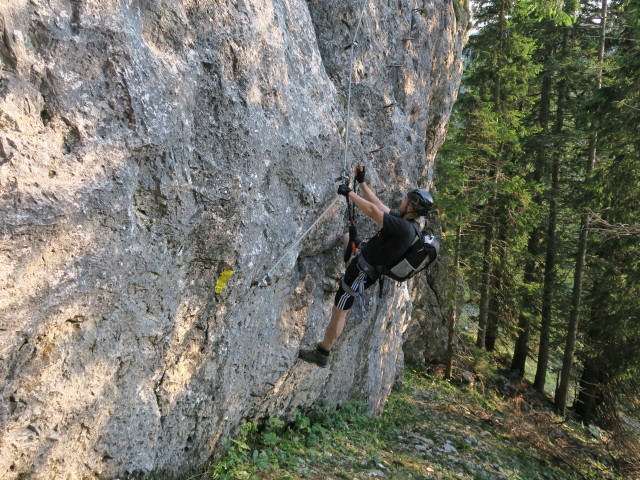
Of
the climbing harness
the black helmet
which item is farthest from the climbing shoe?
the black helmet

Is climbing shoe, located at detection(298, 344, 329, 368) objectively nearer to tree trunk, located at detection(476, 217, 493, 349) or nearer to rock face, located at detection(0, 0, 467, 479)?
rock face, located at detection(0, 0, 467, 479)

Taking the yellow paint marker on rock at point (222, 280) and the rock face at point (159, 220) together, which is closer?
the rock face at point (159, 220)

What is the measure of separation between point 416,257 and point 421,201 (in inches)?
28.6

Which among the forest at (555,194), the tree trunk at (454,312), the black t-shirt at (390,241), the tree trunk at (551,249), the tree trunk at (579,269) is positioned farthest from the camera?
the tree trunk at (551,249)

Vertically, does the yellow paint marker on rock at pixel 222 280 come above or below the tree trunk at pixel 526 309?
below

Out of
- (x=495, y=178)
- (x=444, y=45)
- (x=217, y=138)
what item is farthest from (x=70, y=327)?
(x=495, y=178)

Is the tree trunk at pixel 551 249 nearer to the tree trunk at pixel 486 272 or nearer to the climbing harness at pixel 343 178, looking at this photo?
the tree trunk at pixel 486 272

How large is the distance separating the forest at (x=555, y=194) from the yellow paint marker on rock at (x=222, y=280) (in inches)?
341

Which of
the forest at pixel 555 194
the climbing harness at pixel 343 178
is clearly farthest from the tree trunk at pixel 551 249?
the climbing harness at pixel 343 178

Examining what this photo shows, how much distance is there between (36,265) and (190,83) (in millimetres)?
1980

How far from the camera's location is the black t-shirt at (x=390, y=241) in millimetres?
5562

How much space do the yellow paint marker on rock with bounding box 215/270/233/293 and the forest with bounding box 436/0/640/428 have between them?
8.66m

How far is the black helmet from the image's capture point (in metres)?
5.73

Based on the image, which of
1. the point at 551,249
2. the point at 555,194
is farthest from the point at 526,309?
the point at 555,194
